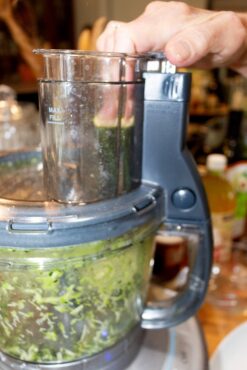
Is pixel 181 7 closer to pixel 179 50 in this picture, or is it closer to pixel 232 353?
pixel 179 50

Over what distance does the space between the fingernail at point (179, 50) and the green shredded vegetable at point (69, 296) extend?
6.7 inches

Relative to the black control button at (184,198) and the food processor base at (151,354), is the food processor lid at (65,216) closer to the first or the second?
the black control button at (184,198)

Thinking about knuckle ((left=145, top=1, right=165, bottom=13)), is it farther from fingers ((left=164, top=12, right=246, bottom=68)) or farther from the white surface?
the white surface

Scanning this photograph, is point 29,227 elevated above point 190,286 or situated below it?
above

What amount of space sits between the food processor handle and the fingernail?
0.03 m

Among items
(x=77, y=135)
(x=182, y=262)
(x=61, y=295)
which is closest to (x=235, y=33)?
(x=77, y=135)

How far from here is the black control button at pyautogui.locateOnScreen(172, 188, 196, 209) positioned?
0.42m

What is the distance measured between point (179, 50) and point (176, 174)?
13 cm

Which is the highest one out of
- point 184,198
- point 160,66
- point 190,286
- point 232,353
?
point 160,66

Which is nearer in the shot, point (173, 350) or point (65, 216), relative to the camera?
point (65, 216)

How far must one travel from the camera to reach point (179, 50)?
356 millimetres

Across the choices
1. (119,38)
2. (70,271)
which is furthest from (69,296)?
(119,38)

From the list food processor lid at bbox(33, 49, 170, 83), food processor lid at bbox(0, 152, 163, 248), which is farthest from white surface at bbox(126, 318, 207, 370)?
food processor lid at bbox(33, 49, 170, 83)

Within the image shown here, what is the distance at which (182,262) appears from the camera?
0.78 m
